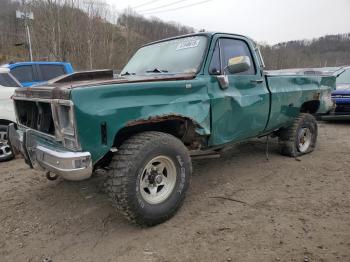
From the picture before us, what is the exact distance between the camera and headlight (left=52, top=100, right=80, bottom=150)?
9.01 ft

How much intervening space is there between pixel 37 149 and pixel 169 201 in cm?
143

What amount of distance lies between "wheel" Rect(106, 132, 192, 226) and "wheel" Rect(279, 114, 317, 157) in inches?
110

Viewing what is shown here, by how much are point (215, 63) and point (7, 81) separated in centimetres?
448

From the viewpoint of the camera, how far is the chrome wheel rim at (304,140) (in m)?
5.74

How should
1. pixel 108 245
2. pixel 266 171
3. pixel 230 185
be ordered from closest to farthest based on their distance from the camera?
pixel 108 245 < pixel 230 185 < pixel 266 171

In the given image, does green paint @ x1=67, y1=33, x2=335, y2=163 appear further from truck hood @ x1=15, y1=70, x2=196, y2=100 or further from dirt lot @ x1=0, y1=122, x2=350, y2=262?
dirt lot @ x1=0, y1=122, x2=350, y2=262

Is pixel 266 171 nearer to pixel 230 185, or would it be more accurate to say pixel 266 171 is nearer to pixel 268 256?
pixel 230 185

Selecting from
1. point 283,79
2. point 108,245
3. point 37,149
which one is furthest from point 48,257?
point 283,79

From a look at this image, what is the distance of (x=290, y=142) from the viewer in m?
5.53

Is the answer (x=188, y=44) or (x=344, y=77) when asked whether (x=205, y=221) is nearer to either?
(x=188, y=44)

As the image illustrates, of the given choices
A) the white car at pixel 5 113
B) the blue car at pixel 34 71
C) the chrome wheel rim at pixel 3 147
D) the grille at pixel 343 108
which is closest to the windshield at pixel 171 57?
the white car at pixel 5 113

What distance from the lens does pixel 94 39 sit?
2859cm

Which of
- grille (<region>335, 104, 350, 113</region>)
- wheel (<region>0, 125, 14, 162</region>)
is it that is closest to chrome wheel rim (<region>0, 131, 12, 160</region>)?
wheel (<region>0, 125, 14, 162</region>)

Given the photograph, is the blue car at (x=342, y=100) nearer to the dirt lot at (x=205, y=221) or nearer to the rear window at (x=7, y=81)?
the dirt lot at (x=205, y=221)
